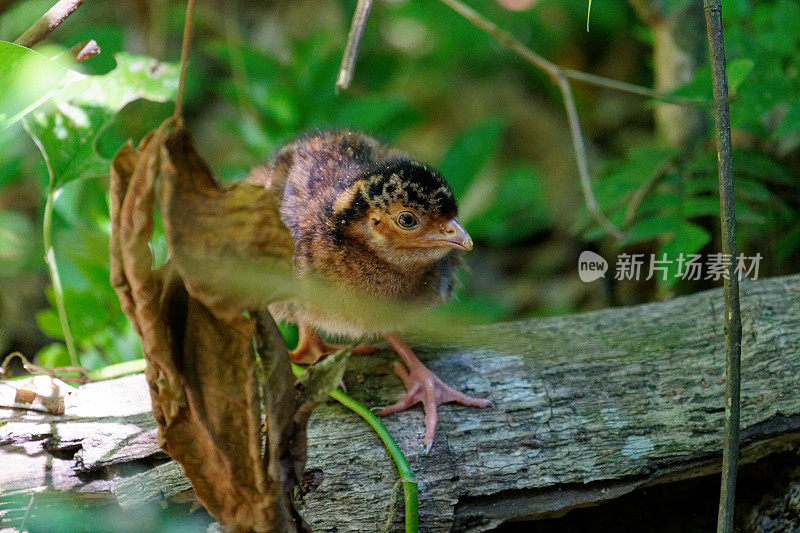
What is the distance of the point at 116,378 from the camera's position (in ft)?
9.98

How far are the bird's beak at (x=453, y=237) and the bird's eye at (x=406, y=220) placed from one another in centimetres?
11

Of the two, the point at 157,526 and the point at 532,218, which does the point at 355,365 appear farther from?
the point at 532,218

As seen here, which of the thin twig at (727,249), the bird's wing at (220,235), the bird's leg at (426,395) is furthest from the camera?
the bird's leg at (426,395)

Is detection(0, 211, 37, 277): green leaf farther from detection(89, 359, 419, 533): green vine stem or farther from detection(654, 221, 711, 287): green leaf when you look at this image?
detection(654, 221, 711, 287): green leaf

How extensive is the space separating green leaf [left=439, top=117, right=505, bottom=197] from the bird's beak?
186cm

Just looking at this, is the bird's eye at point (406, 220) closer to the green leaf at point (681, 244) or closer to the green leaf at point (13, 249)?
the green leaf at point (681, 244)

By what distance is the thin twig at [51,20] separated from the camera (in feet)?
7.55

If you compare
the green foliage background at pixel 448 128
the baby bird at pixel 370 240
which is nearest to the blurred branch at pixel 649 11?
the green foliage background at pixel 448 128

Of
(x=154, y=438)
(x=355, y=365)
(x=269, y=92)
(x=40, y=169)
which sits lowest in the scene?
(x=154, y=438)

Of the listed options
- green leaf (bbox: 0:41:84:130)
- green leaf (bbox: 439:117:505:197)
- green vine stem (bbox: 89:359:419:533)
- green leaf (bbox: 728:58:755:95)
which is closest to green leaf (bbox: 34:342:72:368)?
green vine stem (bbox: 89:359:419:533)

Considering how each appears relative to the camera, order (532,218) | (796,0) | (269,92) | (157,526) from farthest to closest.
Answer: (532,218)
(269,92)
(796,0)
(157,526)

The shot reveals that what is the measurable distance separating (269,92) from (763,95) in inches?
118

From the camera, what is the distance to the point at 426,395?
9.37 feet

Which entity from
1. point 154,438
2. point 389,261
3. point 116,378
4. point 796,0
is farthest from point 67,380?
point 796,0
